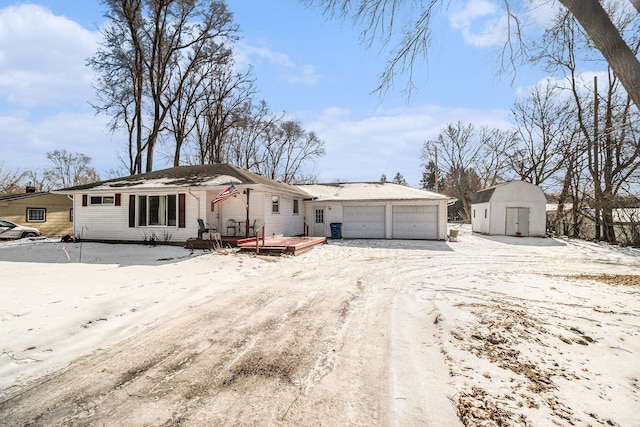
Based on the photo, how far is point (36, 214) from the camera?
18688 millimetres

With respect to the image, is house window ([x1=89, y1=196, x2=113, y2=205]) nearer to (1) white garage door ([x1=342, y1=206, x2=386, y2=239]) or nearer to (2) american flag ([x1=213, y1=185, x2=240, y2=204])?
(2) american flag ([x1=213, y1=185, x2=240, y2=204])

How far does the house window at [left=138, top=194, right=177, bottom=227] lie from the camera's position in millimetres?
12953

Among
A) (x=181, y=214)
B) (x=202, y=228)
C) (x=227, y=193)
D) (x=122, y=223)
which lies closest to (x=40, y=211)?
(x=122, y=223)

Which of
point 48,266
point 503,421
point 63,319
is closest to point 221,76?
point 48,266

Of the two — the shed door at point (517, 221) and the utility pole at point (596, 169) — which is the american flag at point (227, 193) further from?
the utility pole at point (596, 169)

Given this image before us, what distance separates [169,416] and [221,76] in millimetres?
24894

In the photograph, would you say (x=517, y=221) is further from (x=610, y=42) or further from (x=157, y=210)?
(x=157, y=210)

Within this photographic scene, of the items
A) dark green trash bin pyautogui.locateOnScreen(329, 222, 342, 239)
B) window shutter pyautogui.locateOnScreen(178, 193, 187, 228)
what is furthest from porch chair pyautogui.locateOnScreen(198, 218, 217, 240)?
dark green trash bin pyautogui.locateOnScreen(329, 222, 342, 239)

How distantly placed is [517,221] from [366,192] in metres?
9.91

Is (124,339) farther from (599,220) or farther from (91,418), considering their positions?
(599,220)

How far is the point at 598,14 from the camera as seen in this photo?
9.86 feet

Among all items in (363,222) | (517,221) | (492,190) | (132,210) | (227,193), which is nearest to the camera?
(227,193)

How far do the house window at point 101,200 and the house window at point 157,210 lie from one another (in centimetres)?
158

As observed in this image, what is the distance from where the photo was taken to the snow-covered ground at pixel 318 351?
7.54 ft
